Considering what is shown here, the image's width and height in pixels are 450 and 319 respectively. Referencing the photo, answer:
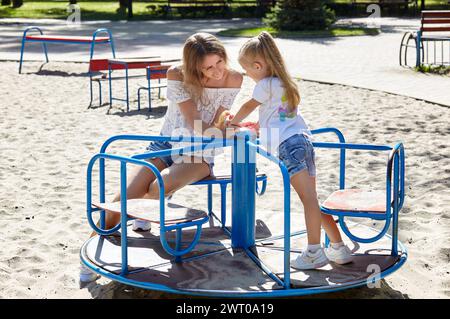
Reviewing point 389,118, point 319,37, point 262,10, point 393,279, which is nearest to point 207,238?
point 393,279

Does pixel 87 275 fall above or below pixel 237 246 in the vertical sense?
below

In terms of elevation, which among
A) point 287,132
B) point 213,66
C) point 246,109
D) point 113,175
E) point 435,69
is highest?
point 213,66

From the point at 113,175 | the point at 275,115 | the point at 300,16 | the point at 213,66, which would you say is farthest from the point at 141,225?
the point at 300,16

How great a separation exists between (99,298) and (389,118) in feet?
17.9

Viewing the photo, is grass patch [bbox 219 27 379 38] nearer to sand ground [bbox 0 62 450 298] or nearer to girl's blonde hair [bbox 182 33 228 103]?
sand ground [bbox 0 62 450 298]

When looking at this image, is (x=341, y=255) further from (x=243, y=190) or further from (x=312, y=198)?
(x=243, y=190)

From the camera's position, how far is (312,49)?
53.4 ft

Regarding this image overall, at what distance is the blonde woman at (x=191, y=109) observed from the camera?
13.7ft

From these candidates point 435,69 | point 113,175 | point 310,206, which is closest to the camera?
point 310,206

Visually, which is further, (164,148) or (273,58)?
(164,148)

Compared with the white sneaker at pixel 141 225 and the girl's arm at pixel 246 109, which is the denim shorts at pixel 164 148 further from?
the girl's arm at pixel 246 109

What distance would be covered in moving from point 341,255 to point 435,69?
9175 millimetres
